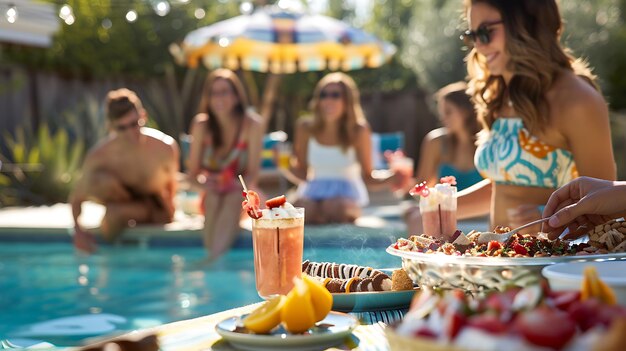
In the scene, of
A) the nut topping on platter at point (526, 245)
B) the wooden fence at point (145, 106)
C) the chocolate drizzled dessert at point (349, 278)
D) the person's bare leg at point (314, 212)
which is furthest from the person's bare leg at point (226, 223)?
the wooden fence at point (145, 106)

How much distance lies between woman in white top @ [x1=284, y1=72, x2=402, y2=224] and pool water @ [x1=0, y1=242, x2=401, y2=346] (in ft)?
2.79

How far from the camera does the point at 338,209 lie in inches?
263

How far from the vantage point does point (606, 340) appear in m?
0.85

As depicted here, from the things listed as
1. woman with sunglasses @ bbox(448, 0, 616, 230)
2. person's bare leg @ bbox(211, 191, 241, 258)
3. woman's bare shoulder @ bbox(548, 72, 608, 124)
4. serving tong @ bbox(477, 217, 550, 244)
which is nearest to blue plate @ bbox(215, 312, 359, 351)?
serving tong @ bbox(477, 217, 550, 244)

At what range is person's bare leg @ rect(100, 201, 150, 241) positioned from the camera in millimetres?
6579

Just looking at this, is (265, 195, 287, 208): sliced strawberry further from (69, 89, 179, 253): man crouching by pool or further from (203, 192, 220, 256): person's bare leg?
(69, 89, 179, 253): man crouching by pool

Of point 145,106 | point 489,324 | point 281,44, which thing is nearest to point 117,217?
point 281,44

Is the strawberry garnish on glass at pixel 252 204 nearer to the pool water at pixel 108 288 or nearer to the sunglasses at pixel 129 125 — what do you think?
the pool water at pixel 108 288

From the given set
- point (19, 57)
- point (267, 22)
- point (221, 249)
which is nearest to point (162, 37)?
point (19, 57)

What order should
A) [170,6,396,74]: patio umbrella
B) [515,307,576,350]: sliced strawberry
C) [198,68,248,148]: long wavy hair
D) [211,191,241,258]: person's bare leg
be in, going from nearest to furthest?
[515,307,576,350]: sliced strawberry
[211,191,241,258]: person's bare leg
[198,68,248,148]: long wavy hair
[170,6,396,74]: patio umbrella

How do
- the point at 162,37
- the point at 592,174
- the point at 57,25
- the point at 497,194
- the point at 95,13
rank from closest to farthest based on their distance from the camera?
1. the point at 592,174
2. the point at 497,194
3. the point at 57,25
4. the point at 95,13
5. the point at 162,37

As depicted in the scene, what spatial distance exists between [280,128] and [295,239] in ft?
40.6

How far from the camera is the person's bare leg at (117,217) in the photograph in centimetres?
658

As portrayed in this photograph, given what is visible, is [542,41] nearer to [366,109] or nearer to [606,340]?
[606,340]
